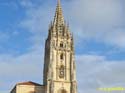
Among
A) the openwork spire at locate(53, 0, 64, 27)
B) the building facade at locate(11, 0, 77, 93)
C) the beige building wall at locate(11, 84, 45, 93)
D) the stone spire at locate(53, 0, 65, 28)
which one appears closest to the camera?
the beige building wall at locate(11, 84, 45, 93)

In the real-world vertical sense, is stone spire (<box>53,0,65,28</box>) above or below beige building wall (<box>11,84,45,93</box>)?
above

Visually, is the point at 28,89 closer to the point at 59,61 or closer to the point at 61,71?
the point at 61,71

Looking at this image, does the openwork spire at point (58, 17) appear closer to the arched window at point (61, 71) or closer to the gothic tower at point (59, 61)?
the gothic tower at point (59, 61)

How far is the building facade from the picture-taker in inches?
2438

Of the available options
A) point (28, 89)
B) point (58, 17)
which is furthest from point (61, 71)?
point (58, 17)

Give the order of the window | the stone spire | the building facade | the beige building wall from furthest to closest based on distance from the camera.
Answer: the stone spire, the window, the building facade, the beige building wall

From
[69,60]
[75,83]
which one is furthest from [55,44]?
[75,83]

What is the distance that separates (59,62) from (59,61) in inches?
7.4

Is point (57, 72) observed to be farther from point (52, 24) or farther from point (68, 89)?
point (52, 24)

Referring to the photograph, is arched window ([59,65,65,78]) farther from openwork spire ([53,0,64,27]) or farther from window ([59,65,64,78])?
openwork spire ([53,0,64,27])

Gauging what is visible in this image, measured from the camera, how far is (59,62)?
209 feet

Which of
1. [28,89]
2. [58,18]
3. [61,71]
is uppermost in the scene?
[58,18]

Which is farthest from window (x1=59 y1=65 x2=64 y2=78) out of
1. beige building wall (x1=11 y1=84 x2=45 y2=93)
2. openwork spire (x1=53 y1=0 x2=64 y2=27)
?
openwork spire (x1=53 y1=0 x2=64 y2=27)

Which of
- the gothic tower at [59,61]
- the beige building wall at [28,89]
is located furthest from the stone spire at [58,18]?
the beige building wall at [28,89]
